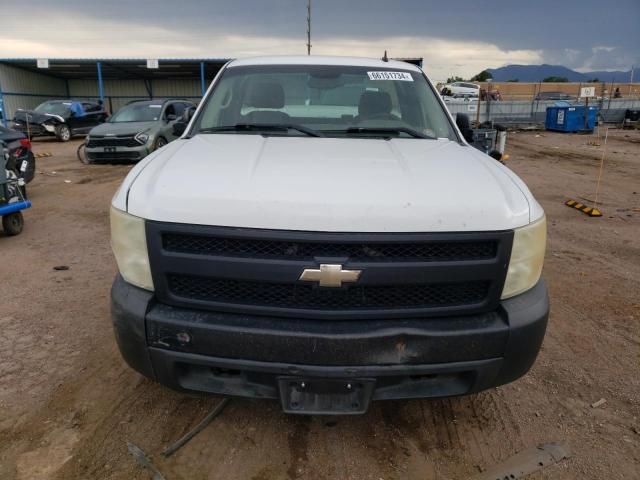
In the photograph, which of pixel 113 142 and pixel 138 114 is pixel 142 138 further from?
pixel 138 114

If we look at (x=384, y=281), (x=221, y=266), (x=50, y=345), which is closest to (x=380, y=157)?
(x=384, y=281)

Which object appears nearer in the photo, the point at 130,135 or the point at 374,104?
the point at 374,104

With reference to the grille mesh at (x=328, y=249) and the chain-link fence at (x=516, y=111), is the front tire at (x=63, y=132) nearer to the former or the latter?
the chain-link fence at (x=516, y=111)

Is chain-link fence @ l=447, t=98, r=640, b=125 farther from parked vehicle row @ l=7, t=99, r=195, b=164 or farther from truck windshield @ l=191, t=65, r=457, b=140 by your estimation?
truck windshield @ l=191, t=65, r=457, b=140

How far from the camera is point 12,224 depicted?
6.79m

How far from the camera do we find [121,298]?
2361 mm

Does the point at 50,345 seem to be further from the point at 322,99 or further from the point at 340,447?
the point at 322,99

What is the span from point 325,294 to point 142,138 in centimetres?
1209

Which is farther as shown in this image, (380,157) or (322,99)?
(322,99)

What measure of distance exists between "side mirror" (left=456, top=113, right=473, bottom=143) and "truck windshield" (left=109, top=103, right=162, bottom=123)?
37.5ft

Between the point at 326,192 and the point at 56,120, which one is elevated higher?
the point at 326,192

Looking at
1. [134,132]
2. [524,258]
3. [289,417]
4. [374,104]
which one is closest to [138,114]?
[134,132]

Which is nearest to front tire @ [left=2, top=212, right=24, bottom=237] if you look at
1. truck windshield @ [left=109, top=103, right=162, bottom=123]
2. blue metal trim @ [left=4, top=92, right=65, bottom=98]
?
truck windshield @ [left=109, top=103, right=162, bottom=123]

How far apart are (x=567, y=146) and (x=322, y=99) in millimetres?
18453
